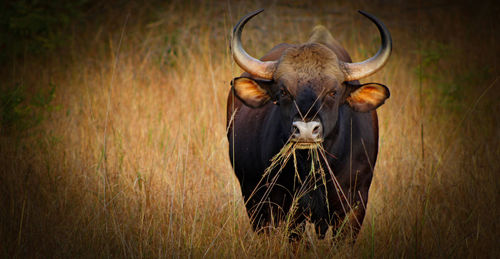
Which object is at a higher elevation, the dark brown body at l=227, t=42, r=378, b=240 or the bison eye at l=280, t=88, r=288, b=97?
the bison eye at l=280, t=88, r=288, b=97

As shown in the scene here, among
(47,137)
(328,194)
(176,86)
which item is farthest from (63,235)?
(176,86)

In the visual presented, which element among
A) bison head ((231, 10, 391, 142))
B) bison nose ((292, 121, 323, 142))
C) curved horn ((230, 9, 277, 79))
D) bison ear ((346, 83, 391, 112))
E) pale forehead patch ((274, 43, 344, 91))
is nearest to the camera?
bison nose ((292, 121, 323, 142))

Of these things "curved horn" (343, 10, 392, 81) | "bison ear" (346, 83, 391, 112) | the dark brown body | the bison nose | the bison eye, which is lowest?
the dark brown body

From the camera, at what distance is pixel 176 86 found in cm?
758

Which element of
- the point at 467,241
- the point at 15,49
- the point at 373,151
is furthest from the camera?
the point at 15,49

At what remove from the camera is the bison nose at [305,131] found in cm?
321

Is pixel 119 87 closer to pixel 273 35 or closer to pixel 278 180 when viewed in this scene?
pixel 273 35

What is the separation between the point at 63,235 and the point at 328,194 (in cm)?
212

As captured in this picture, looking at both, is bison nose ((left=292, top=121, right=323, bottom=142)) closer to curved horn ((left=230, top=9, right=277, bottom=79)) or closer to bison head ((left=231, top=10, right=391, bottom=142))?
bison head ((left=231, top=10, right=391, bottom=142))

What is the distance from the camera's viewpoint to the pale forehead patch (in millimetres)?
3609

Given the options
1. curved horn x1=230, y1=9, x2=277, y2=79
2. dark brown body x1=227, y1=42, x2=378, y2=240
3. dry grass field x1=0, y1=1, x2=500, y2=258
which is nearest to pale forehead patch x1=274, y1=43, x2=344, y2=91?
curved horn x1=230, y1=9, x2=277, y2=79

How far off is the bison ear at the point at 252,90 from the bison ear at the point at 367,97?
0.67 metres

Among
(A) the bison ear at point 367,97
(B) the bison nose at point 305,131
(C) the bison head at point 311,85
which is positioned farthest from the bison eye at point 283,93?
(A) the bison ear at point 367,97

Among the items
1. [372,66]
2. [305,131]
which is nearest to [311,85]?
[305,131]
